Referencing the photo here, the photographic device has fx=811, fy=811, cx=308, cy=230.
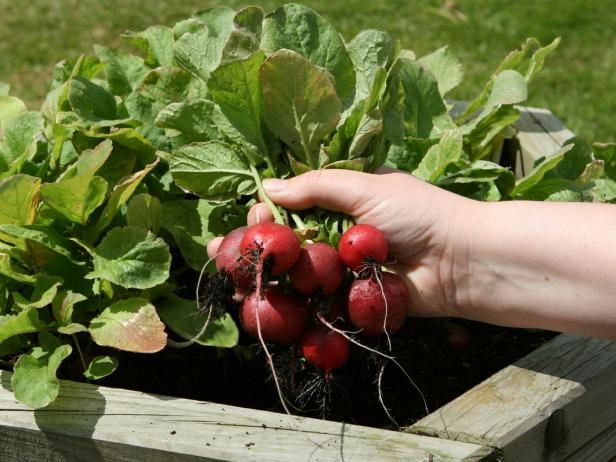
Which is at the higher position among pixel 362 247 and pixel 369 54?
pixel 369 54

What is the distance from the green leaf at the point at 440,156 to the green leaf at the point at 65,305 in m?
0.74

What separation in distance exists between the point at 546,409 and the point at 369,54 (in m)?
0.80

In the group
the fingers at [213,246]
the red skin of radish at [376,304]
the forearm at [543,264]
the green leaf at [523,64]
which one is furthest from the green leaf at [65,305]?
the green leaf at [523,64]

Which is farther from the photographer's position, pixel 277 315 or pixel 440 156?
pixel 440 156

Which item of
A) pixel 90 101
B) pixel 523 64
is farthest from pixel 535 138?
pixel 90 101

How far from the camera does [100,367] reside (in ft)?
4.66

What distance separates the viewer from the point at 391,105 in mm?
1751

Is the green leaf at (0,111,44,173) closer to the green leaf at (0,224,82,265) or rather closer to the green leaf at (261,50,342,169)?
the green leaf at (0,224,82,265)

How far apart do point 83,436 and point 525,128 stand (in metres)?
1.55

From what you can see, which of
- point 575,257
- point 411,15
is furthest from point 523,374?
point 411,15

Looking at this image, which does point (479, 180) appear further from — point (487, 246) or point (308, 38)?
point (308, 38)

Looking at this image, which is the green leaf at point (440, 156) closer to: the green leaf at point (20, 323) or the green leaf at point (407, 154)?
the green leaf at point (407, 154)

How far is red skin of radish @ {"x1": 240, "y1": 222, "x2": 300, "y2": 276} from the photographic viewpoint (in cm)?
133

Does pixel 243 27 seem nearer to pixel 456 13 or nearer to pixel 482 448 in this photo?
pixel 482 448
